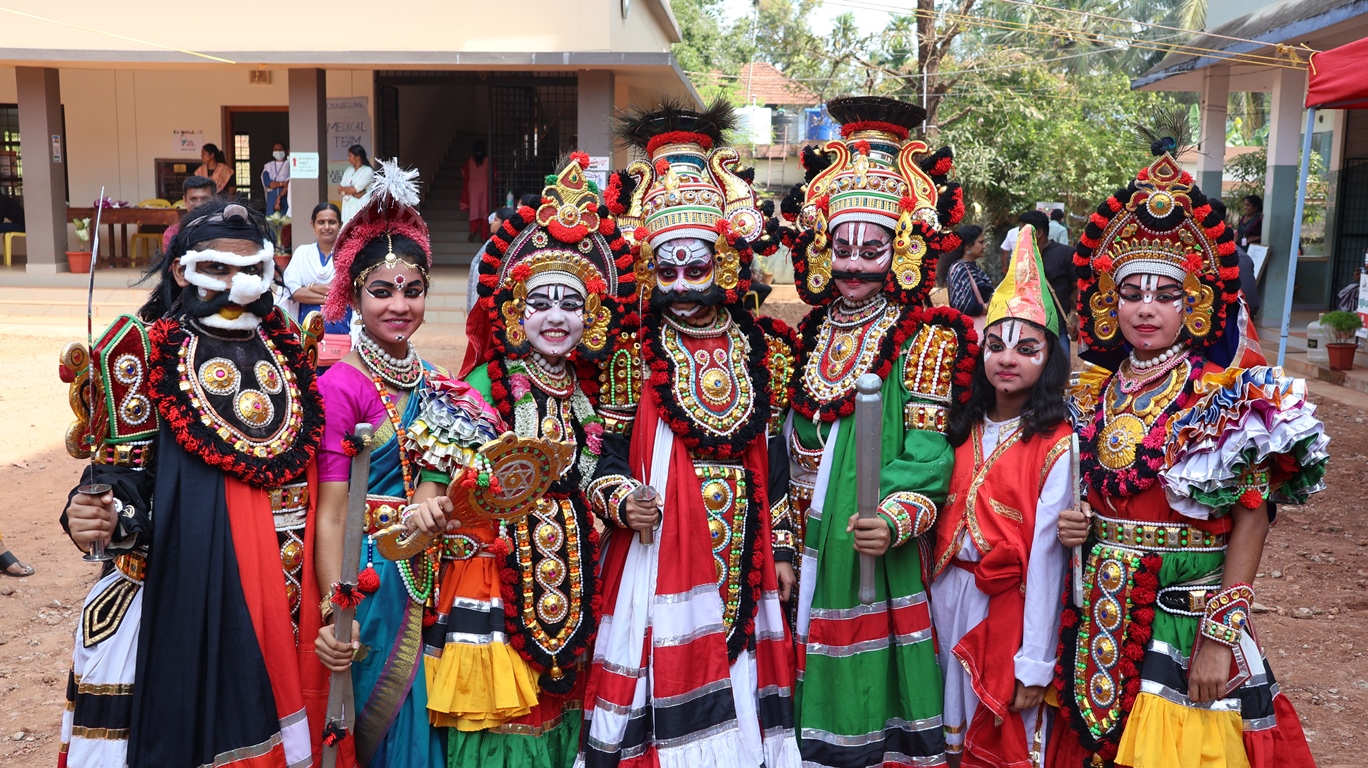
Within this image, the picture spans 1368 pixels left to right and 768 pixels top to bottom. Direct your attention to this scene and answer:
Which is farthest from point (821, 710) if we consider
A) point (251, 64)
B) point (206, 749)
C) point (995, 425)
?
point (251, 64)

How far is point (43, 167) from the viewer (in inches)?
717

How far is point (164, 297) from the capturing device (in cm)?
327

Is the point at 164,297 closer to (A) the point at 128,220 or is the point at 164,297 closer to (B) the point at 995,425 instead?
(B) the point at 995,425

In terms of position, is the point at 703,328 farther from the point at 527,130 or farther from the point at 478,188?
the point at 527,130

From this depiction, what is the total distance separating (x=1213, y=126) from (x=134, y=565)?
18882 millimetres

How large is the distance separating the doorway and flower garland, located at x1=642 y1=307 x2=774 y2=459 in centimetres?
1805

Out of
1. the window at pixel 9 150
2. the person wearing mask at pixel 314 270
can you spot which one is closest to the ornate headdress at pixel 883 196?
the person wearing mask at pixel 314 270

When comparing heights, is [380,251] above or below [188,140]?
below

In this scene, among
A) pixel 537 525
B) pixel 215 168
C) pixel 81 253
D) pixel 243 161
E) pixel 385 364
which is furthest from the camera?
pixel 243 161

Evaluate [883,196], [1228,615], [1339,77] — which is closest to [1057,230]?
[1339,77]

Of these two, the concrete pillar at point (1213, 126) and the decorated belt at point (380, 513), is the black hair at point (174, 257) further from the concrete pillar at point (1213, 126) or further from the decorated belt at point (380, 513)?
the concrete pillar at point (1213, 126)

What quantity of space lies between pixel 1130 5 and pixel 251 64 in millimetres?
38966

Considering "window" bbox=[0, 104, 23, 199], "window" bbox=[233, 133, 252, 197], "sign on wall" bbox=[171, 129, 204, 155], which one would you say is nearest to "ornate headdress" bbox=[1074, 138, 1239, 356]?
"window" bbox=[233, 133, 252, 197]

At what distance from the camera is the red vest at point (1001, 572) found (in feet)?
12.2
